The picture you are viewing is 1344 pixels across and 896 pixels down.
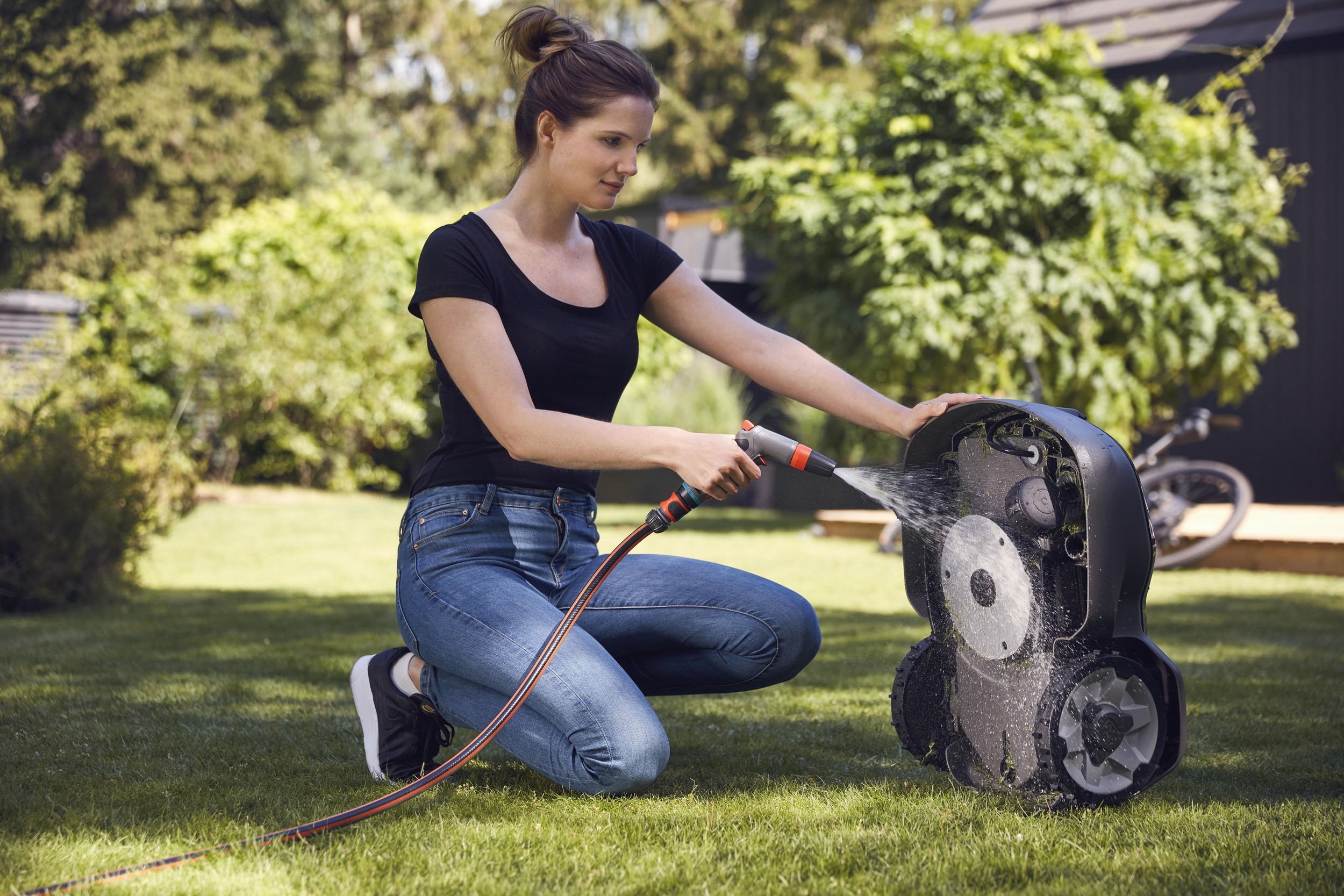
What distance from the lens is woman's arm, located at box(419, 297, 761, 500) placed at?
209 centimetres

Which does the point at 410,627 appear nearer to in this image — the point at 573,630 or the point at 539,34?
the point at 573,630

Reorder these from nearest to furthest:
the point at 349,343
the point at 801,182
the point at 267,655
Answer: the point at 267,655, the point at 801,182, the point at 349,343

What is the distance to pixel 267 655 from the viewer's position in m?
3.98

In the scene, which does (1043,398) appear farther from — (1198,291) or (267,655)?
(267,655)

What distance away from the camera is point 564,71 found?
7.96 feet

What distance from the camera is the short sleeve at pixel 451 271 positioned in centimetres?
233

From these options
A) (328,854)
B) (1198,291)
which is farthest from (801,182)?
(328,854)

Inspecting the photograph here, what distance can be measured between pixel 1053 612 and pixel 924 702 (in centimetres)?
40

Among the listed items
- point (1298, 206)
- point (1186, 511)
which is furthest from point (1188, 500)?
point (1298, 206)

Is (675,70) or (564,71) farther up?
(675,70)

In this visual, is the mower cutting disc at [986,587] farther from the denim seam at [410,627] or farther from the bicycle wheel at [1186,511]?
the bicycle wheel at [1186,511]

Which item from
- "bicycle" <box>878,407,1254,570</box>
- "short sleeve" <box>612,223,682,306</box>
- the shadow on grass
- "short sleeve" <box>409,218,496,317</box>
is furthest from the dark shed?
"short sleeve" <box>409,218,496,317</box>

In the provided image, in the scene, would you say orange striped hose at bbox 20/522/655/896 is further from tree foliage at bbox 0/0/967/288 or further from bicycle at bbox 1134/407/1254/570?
tree foliage at bbox 0/0/967/288

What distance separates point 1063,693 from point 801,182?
22.2ft
